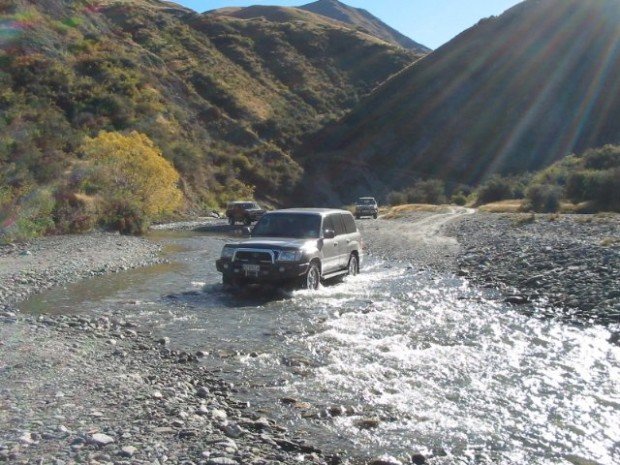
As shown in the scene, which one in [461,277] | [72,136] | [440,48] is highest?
[440,48]

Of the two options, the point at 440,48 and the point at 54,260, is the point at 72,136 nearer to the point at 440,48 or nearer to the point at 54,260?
the point at 54,260

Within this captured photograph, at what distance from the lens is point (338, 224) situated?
14961 mm

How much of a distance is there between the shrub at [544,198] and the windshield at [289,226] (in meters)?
31.7

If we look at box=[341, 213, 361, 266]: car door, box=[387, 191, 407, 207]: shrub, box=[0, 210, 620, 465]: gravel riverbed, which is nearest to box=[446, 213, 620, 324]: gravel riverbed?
box=[0, 210, 620, 465]: gravel riverbed

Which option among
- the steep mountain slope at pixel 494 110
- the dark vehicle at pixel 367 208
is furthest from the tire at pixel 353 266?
the steep mountain slope at pixel 494 110

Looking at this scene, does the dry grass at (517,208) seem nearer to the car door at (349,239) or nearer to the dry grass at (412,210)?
the dry grass at (412,210)

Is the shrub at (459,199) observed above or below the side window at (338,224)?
below

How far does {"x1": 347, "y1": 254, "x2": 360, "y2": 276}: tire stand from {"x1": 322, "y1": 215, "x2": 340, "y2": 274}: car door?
40.3 inches

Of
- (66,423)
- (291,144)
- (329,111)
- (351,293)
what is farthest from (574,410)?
(329,111)

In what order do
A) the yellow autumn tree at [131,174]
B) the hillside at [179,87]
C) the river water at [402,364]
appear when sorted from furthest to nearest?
the hillside at [179,87], the yellow autumn tree at [131,174], the river water at [402,364]

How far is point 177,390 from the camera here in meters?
6.59

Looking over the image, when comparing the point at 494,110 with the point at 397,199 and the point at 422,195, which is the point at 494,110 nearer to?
the point at 422,195

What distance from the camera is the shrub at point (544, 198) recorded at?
41938 millimetres

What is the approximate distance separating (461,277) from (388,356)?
28.3 feet
